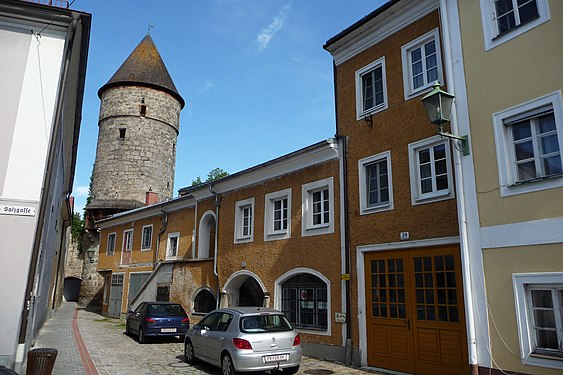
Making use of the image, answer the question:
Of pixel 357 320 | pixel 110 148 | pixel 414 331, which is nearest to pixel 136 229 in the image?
pixel 110 148

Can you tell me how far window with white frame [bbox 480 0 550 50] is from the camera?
767cm

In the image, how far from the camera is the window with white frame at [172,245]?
21.5 metres

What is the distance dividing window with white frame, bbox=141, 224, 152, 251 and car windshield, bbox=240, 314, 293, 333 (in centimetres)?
1604

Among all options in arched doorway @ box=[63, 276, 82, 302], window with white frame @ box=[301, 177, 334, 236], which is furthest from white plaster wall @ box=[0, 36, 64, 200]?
arched doorway @ box=[63, 276, 82, 302]

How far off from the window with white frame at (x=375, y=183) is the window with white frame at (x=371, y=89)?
134 centimetres

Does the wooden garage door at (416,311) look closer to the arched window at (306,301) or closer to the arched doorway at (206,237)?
the arched window at (306,301)

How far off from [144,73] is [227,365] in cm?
3378

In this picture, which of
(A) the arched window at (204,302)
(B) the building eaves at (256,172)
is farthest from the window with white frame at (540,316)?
(A) the arched window at (204,302)

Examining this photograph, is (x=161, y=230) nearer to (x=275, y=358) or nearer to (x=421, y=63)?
(x=275, y=358)

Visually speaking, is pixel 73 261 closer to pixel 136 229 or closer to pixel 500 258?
pixel 136 229

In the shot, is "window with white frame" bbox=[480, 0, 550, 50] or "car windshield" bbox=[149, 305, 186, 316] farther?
"car windshield" bbox=[149, 305, 186, 316]

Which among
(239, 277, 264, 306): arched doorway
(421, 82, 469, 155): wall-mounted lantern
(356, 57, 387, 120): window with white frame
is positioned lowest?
(239, 277, 264, 306): arched doorway

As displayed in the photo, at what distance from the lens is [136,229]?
2588 cm

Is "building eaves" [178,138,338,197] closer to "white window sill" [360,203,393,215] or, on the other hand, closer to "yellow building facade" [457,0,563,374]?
"white window sill" [360,203,393,215]
